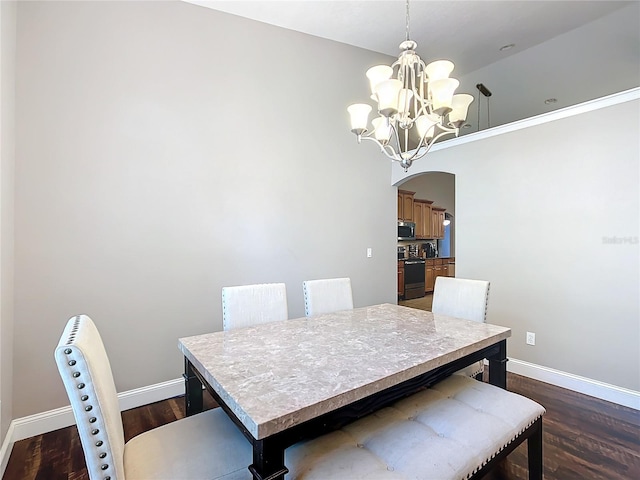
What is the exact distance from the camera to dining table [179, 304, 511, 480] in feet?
3.21

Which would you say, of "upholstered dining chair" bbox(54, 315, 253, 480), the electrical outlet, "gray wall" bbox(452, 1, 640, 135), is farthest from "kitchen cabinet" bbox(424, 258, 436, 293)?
"upholstered dining chair" bbox(54, 315, 253, 480)

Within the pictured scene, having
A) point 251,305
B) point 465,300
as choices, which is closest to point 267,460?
point 251,305

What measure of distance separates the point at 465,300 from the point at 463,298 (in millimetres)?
21

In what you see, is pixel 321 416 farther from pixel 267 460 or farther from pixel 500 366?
pixel 500 366

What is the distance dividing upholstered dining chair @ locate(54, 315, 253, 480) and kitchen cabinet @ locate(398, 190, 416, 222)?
6675 mm

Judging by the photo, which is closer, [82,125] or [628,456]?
[628,456]

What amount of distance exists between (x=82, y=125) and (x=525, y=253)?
4.01 meters

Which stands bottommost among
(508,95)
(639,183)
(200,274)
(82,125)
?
(200,274)

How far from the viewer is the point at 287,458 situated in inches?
45.6

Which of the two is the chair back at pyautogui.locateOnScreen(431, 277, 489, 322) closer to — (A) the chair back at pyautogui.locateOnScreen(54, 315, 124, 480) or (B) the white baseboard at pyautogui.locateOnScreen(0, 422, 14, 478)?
(A) the chair back at pyautogui.locateOnScreen(54, 315, 124, 480)

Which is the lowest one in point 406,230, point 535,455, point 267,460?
point 535,455

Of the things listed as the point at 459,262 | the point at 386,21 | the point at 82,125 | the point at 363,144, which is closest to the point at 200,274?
the point at 82,125

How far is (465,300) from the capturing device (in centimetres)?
233

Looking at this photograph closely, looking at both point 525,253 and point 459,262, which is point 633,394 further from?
point 459,262
